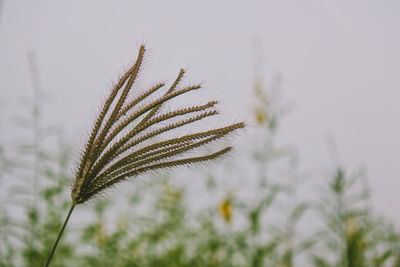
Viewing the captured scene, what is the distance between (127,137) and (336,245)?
207cm

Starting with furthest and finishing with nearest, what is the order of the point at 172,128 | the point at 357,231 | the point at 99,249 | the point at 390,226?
the point at 99,249 → the point at 390,226 → the point at 357,231 → the point at 172,128

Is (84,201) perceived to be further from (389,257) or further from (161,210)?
(161,210)

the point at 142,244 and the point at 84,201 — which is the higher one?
the point at 142,244

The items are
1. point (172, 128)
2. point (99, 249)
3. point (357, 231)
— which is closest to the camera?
point (172, 128)

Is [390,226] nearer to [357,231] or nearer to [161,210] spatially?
[357,231]

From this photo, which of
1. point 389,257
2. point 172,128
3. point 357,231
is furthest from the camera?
point 389,257

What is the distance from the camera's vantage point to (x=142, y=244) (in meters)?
3.98

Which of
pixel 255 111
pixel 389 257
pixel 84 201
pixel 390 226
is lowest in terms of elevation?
pixel 84 201

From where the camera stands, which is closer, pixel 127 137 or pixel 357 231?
pixel 127 137

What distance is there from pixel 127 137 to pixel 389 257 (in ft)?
7.49

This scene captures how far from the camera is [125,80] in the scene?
2.97ft

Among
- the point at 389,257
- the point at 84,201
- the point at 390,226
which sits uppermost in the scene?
the point at 390,226

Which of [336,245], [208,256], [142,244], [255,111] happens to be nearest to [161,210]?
[142,244]

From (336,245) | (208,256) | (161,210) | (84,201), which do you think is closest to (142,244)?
(161,210)
